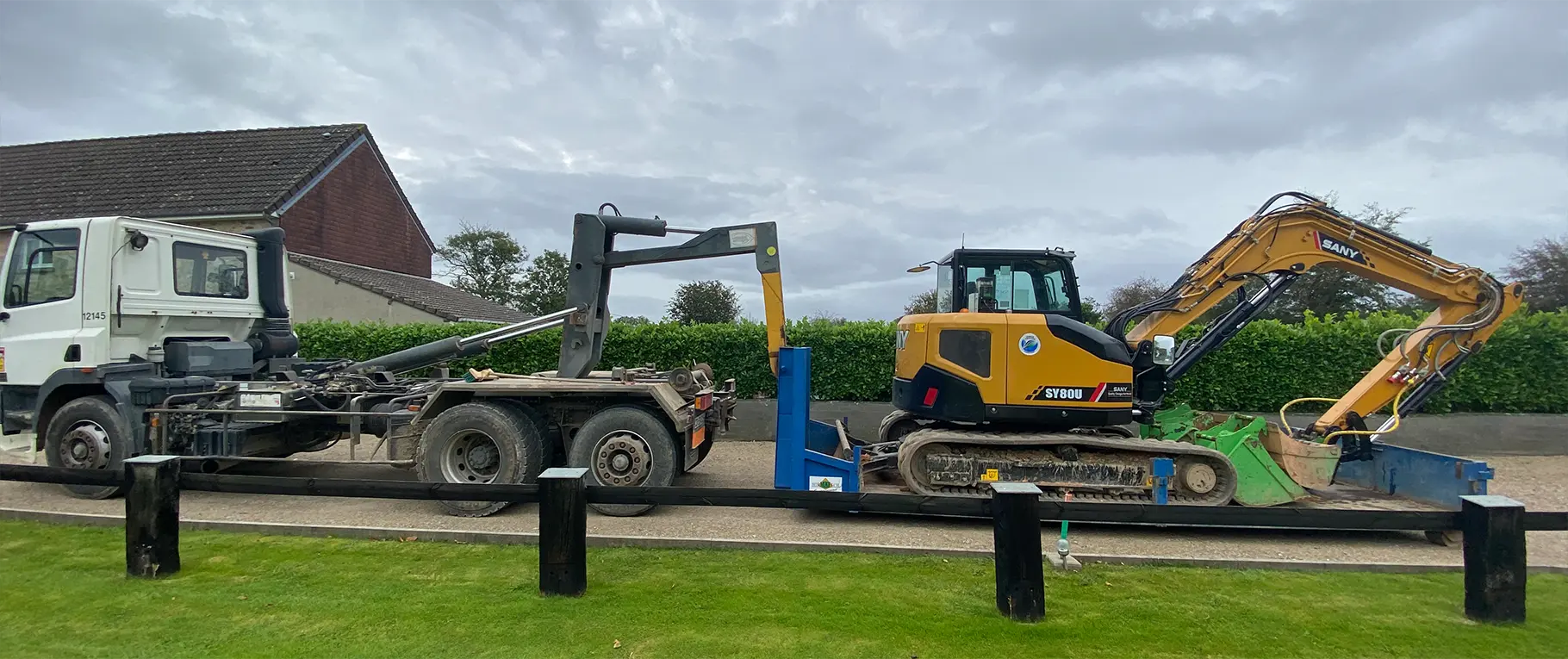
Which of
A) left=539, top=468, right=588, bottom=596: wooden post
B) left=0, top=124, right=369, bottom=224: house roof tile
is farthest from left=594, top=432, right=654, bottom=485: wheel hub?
left=0, top=124, right=369, bottom=224: house roof tile

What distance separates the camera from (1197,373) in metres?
11.1

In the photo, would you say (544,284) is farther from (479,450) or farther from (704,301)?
(479,450)

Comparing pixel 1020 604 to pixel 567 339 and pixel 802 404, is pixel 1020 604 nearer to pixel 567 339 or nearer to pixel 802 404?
pixel 802 404

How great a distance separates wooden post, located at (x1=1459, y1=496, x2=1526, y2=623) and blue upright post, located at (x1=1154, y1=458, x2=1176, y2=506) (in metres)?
2.26

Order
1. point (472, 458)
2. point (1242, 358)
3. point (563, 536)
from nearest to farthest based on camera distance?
1. point (563, 536)
2. point (472, 458)
3. point (1242, 358)

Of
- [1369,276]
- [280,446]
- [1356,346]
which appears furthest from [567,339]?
[1356,346]

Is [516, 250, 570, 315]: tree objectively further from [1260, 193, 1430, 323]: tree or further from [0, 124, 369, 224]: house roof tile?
[1260, 193, 1430, 323]: tree

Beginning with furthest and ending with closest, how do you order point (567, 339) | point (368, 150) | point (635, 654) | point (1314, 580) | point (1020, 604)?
point (368, 150) < point (567, 339) < point (1314, 580) < point (1020, 604) < point (635, 654)

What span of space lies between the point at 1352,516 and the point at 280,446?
9.04m

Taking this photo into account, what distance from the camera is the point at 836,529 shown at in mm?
6281

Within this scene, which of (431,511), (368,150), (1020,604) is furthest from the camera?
(368,150)

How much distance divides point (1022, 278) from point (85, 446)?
29.5 feet

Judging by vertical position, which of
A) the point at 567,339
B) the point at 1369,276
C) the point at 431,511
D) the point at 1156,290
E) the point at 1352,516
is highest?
the point at 1156,290

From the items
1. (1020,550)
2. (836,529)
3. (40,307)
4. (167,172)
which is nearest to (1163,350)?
(836,529)
